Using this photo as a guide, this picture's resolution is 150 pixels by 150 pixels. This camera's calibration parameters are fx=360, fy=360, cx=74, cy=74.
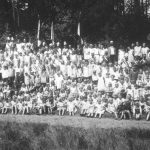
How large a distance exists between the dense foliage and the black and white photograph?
9 cm

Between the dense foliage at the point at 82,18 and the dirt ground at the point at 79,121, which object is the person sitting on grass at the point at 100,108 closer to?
the dirt ground at the point at 79,121

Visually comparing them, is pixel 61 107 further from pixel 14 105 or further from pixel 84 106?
pixel 14 105

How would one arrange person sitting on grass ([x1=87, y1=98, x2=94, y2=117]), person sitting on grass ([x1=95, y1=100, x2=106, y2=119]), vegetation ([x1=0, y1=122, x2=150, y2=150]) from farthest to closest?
person sitting on grass ([x1=87, y1=98, x2=94, y2=117]), person sitting on grass ([x1=95, y1=100, x2=106, y2=119]), vegetation ([x1=0, y1=122, x2=150, y2=150])

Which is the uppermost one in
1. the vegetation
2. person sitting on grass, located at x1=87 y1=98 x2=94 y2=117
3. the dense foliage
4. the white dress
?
the dense foliage

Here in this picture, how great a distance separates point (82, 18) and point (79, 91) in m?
13.6

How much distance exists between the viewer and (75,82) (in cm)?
1800

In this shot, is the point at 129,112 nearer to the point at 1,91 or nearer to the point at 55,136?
the point at 55,136

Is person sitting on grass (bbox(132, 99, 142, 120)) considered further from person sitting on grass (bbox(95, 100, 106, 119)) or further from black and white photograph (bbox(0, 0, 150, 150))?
person sitting on grass (bbox(95, 100, 106, 119))

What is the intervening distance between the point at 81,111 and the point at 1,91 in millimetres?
5025

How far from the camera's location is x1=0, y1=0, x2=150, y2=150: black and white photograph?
10047 mm

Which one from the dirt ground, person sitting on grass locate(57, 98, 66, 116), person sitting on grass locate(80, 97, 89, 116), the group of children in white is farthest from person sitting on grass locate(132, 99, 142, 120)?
person sitting on grass locate(57, 98, 66, 116)

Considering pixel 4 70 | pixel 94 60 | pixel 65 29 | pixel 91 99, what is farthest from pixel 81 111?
pixel 65 29

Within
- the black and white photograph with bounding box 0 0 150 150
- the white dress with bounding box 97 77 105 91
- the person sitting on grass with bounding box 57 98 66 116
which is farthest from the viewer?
the white dress with bounding box 97 77 105 91

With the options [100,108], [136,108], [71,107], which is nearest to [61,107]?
[71,107]
